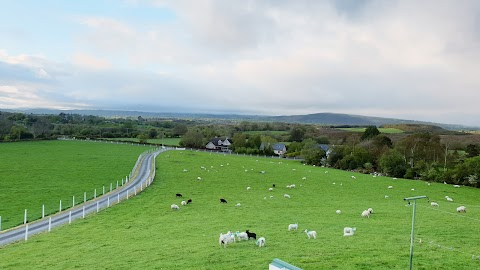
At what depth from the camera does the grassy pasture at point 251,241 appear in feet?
53.2

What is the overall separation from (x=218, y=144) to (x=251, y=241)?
14365cm

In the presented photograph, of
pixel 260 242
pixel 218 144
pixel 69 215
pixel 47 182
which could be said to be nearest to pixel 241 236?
pixel 260 242

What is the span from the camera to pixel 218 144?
16350 cm

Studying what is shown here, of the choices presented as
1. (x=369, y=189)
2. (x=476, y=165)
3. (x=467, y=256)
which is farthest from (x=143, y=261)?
(x=476, y=165)

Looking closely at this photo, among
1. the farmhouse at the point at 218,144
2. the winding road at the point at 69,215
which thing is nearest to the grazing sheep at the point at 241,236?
the winding road at the point at 69,215

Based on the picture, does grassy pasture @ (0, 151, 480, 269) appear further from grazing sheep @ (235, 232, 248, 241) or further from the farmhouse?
the farmhouse

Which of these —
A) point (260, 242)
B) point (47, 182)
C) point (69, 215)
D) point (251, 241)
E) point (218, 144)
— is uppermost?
point (260, 242)

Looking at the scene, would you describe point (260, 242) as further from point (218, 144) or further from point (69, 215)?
point (218, 144)

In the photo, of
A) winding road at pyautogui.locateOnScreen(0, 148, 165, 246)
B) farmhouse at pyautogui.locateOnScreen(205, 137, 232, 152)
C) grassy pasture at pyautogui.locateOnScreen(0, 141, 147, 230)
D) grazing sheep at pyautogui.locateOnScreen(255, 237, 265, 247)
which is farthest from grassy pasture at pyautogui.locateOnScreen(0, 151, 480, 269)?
farmhouse at pyautogui.locateOnScreen(205, 137, 232, 152)

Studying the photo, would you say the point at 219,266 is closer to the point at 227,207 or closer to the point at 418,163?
the point at 227,207

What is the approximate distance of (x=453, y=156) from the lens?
3169 inches

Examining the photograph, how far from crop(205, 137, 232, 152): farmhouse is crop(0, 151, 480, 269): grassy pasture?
112546mm

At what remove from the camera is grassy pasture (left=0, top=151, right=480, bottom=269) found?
16.2m

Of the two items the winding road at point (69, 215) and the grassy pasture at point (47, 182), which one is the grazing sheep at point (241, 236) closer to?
the winding road at point (69, 215)
